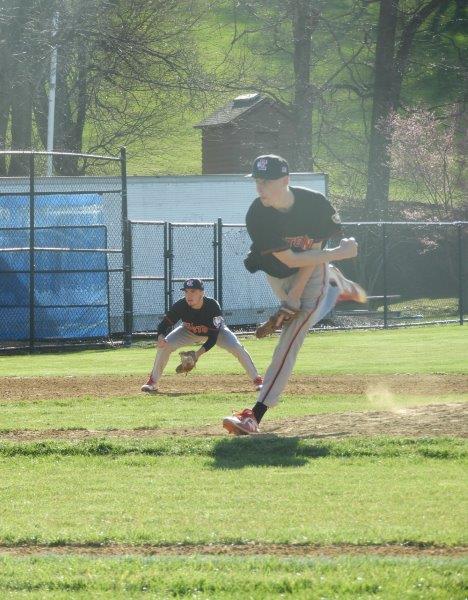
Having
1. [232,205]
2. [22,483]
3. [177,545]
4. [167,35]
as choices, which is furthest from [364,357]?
[167,35]

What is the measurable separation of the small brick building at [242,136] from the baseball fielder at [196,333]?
3202cm

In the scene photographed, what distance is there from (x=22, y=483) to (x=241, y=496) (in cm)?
143

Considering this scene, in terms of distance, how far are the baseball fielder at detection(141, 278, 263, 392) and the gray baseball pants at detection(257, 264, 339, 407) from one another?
377 cm

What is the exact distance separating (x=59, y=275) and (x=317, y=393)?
10047mm

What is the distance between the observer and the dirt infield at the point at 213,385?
1192 centimetres

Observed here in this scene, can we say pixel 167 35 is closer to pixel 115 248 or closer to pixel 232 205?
pixel 232 205

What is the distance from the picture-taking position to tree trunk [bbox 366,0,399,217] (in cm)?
3994

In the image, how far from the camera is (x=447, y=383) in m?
12.4

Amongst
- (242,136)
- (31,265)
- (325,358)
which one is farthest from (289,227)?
(242,136)

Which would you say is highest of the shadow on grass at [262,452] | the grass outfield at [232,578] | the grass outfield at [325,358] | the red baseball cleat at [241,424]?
the red baseball cleat at [241,424]

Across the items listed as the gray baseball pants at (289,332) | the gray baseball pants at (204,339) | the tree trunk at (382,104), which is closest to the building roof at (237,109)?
the tree trunk at (382,104)

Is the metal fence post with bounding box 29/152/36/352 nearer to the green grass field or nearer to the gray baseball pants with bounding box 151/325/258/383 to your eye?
the gray baseball pants with bounding box 151/325/258/383

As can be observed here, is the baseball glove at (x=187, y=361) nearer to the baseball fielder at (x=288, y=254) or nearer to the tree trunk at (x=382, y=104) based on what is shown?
the baseball fielder at (x=288, y=254)

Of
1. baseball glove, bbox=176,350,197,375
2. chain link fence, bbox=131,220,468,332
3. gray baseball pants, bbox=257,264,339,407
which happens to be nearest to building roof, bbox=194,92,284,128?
chain link fence, bbox=131,220,468,332
